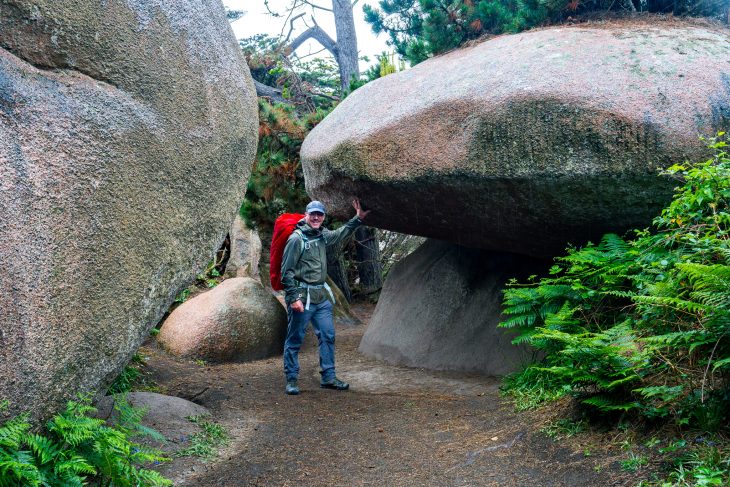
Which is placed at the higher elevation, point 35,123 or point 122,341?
point 35,123

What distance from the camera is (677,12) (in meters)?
6.54

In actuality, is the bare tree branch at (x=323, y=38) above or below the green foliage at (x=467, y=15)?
above

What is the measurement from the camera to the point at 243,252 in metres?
11.5

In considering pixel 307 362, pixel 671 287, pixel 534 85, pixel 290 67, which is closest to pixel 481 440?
pixel 671 287

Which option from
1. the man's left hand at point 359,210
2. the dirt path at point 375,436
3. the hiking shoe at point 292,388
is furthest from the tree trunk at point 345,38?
the hiking shoe at point 292,388

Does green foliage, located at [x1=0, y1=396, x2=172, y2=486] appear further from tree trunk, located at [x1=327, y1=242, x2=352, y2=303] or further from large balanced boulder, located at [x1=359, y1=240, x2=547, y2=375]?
tree trunk, located at [x1=327, y1=242, x2=352, y2=303]

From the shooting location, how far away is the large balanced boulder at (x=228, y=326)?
25.2 ft

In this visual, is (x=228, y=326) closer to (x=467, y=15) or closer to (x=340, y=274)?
(x=467, y=15)

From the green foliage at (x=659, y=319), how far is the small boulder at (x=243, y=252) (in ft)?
23.2

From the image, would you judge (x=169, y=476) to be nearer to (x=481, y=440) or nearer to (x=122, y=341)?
(x=122, y=341)

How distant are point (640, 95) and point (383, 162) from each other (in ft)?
6.84

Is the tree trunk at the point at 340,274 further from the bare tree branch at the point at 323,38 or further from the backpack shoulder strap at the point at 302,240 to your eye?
the backpack shoulder strap at the point at 302,240

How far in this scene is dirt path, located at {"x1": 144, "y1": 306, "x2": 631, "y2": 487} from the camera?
3832 mm

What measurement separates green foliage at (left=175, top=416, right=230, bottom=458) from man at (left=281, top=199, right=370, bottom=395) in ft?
4.60
